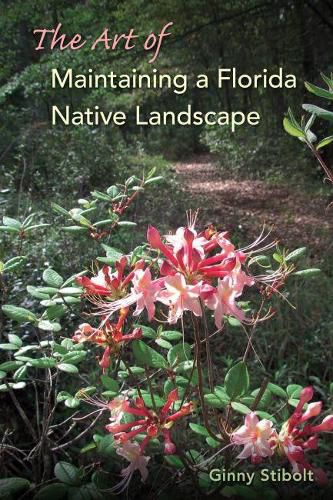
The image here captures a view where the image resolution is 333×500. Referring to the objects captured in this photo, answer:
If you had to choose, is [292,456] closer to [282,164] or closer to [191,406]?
[191,406]

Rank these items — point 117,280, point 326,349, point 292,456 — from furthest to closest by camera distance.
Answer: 1. point 326,349
2. point 117,280
3. point 292,456

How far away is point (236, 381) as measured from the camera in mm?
1085

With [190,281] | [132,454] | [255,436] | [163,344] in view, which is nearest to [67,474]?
[132,454]

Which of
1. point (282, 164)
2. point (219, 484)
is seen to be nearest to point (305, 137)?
point (219, 484)

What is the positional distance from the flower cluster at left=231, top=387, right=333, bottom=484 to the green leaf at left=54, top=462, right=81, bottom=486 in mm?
385

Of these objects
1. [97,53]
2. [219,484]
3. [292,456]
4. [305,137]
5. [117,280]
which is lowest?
[219,484]

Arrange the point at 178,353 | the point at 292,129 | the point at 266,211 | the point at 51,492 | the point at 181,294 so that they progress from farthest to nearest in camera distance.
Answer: the point at 266,211 → the point at 178,353 → the point at 51,492 → the point at 292,129 → the point at 181,294

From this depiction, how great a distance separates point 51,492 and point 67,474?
70mm

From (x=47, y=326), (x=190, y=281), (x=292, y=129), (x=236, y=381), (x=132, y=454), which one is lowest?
(x=132, y=454)

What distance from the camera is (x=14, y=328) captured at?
2217 millimetres

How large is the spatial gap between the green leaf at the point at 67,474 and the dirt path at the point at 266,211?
3.21m

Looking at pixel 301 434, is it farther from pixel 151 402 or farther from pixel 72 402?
pixel 72 402

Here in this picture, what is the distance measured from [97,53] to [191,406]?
17.6 ft

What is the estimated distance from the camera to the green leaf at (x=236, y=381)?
3.53ft
